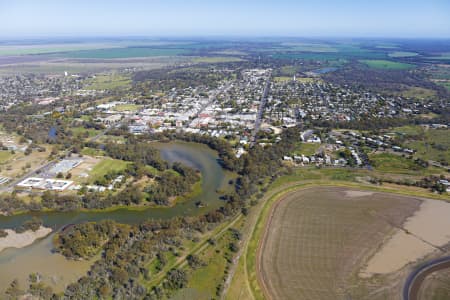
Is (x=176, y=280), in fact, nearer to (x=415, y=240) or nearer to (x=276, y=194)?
(x=276, y=194)

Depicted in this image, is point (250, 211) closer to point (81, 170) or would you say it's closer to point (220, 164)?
point (220, 164)

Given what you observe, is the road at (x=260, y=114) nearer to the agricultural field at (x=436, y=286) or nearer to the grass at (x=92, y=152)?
the grass at (x=92, y=152)

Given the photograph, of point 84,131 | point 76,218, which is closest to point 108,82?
point 84,131

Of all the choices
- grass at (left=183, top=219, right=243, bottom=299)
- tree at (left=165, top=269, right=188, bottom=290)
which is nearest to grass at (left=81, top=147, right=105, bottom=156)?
grass at (left=183, top=219, right=243, bottom=299)

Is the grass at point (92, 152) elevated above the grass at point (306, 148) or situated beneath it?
situated beneath

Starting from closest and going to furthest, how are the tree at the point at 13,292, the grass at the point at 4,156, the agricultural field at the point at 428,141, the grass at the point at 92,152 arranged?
the tree at the point at 13,292, the grass at the point at 4,156, the agricultural field at the point at 428,141, the grass at the point at 92,152

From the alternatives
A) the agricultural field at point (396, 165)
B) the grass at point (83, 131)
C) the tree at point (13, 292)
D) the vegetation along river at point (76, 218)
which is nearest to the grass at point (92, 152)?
the grass at point (83, 131)

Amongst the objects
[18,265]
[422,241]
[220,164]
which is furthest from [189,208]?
[422,241]
